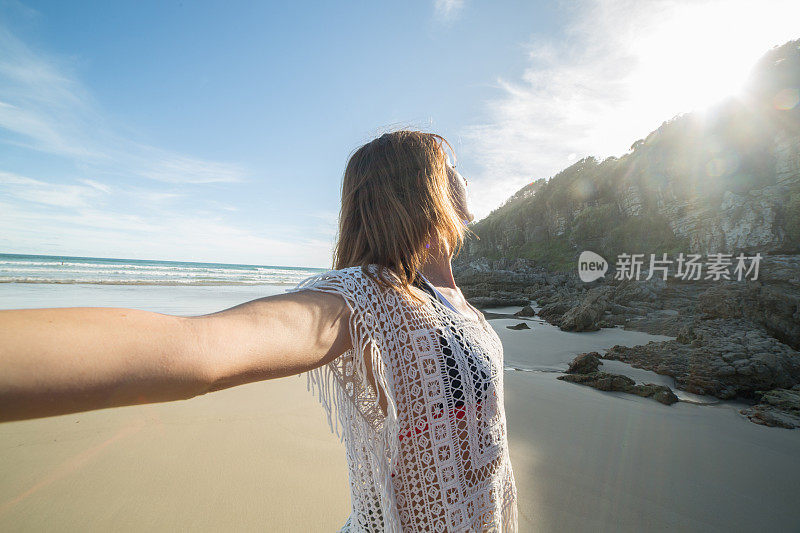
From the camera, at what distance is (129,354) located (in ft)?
1.62

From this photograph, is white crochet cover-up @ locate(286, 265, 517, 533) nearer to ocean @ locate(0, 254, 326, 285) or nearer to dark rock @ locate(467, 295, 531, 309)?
dark rock @ locate(467, 295, 531, 309)

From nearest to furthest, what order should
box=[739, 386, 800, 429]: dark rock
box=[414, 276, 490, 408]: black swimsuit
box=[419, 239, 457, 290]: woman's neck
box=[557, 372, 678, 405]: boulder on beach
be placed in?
box=[414, 276, 490, 408]: black swimsuit
box=[419, 239, 457, 290]: woman's neck
box=[739, 386, 800, 429]: dark rock
box=[557, 372, 678, 405]: boulder on beach

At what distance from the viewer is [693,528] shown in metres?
2.11

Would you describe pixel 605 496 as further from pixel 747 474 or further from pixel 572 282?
pixel 572 282

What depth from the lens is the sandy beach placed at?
212 cm

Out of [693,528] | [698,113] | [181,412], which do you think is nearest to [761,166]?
[698,113]

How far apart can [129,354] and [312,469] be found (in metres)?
2.52

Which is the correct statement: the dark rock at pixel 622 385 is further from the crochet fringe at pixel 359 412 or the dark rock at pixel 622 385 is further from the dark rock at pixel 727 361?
the crochet fringe at pixel 359 412

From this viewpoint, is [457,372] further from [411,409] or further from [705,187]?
Answer: [705,187]

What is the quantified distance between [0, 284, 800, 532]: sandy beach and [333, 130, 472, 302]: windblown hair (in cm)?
190

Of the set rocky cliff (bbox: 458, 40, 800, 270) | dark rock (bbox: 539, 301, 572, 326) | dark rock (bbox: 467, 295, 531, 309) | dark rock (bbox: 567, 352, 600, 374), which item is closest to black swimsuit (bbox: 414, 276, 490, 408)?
dark rock (bbox: 567, 352, 600, 374)

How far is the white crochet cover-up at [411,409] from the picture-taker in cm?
94

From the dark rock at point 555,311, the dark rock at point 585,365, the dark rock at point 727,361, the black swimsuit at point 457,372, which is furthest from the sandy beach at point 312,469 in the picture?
the dark rock at point 555,311

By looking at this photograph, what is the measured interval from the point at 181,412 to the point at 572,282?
46.9 ft
